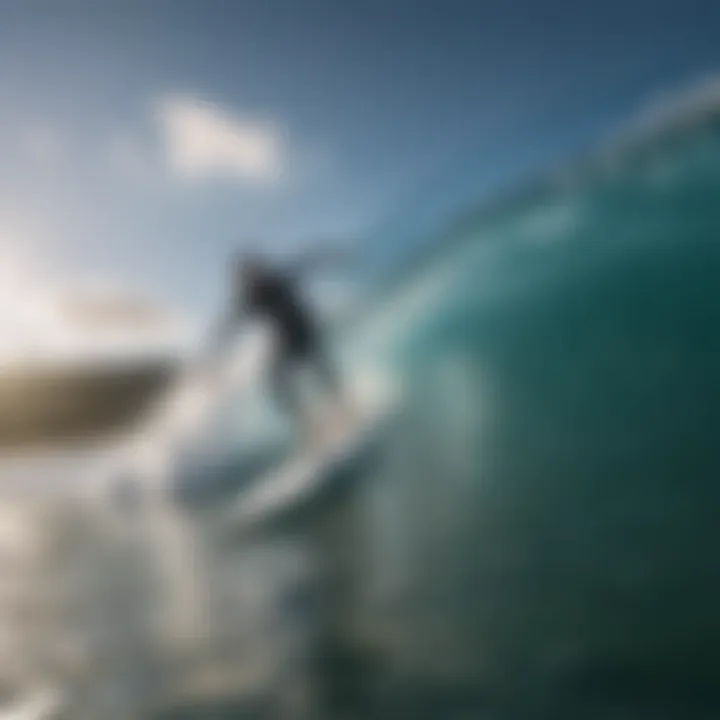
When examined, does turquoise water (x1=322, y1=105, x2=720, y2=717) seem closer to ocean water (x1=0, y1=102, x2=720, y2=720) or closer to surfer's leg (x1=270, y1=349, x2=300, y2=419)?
ocean water (x1=0, y1=102, x2=720, y2=720)

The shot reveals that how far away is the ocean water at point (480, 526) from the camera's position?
3.78 m

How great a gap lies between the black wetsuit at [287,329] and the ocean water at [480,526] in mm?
206

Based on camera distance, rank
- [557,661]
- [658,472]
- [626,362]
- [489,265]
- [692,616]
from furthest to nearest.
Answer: [489,265]
[626,362]
[658,472]
[692,616]
[557,661]

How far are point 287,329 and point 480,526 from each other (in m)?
1.75

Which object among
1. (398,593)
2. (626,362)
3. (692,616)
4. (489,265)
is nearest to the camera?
(692,616)

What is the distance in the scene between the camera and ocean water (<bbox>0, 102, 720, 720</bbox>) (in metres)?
3.78

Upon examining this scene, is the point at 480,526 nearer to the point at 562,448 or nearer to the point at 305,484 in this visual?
the point at 562,448

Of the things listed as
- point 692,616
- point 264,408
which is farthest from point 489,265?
point 692,616

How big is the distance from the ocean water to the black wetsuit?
0.21 m

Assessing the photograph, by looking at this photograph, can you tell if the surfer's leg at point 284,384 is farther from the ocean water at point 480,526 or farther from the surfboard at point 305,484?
the surfboard at point 305,484

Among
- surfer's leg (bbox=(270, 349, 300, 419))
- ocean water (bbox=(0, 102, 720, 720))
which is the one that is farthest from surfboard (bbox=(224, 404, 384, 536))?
surfer's leg (bbox=(270, 349, 300, 419))

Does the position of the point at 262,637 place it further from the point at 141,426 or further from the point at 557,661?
the point at 141,426

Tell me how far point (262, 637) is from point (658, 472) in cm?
234

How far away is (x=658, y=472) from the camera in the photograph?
5152mm
